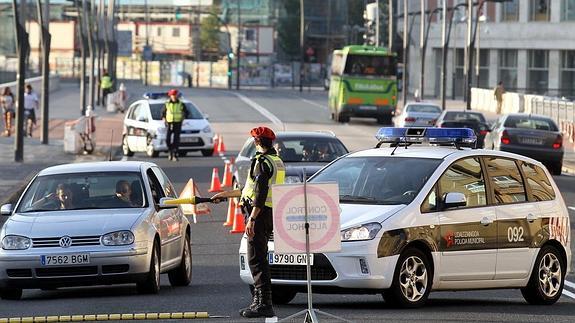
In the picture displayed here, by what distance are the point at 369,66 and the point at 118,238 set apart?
52346mm

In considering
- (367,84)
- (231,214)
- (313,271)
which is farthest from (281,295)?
(367,84)

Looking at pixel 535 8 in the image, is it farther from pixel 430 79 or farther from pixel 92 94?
pixel 92 94

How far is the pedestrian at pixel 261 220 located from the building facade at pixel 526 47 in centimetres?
8528

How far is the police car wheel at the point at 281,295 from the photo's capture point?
1304cm

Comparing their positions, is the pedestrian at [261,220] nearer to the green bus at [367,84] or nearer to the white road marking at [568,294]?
the white road marking at [568,294]

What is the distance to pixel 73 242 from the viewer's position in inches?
553

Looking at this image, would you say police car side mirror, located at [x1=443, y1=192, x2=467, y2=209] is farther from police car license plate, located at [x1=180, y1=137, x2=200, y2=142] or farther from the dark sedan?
police car license plate, located at [x1=180, y1=137, x2=200, y2=142]

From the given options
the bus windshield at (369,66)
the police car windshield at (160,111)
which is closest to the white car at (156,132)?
the police car windshield at (160,111)

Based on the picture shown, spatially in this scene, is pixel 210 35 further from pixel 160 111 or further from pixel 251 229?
pixel 251 229

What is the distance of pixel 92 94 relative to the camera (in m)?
71.9

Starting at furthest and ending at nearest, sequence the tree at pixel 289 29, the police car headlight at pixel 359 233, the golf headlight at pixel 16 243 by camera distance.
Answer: the tree at pixel 289 29 < the golf headlight at pixel 16 243 < the police car headlight at pixel 359 233

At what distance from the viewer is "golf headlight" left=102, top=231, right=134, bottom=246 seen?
46.4 feet

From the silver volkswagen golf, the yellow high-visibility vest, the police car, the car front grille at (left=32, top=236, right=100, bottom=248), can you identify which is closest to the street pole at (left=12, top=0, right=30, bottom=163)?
the silver volkswagen golf

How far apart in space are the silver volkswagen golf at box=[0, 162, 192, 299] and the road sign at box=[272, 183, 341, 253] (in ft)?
10.9
